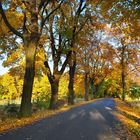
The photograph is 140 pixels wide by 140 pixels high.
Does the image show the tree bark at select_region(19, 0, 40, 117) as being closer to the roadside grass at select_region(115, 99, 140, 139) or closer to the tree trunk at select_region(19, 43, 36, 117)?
the tree trunk at select_region(19, 43, 36, 117)

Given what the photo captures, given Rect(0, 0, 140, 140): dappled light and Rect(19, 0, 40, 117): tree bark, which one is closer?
Rect(0, 0, 140, 140): dappled light

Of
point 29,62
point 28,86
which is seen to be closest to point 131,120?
point 28,86

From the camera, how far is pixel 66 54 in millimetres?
35281

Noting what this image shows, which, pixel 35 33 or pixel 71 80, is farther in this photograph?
pixel 71 80

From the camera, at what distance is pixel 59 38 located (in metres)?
34.6

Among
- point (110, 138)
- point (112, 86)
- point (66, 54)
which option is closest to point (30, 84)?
point (110, 138)

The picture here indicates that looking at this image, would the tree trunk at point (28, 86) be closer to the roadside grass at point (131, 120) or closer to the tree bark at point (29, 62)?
the tree bark at point (29, 62)

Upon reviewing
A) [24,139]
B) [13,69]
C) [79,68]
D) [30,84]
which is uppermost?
[79,68]

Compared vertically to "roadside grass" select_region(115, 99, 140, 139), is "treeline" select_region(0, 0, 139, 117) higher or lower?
higher

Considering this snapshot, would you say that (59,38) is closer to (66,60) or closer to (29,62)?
(66,60)

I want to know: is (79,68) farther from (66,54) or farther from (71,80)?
(66,54)

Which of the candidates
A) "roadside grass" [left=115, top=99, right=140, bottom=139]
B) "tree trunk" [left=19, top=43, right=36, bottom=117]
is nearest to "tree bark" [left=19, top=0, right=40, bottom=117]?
"tree trunk" [left=19, top=43, right=36, bottom=117]

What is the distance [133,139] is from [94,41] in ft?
156

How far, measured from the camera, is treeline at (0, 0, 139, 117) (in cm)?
1992
